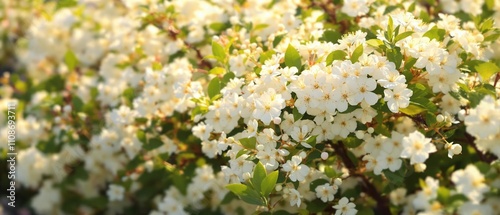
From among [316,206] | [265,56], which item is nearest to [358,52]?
[265,56]

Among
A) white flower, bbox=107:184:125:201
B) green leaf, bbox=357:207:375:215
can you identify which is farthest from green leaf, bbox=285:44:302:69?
white flower, bbox=107:184:125:201

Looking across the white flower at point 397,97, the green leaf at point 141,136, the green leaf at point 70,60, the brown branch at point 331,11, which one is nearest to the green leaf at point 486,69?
the white flower at point 397,97

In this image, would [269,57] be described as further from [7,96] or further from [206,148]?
[7,96]

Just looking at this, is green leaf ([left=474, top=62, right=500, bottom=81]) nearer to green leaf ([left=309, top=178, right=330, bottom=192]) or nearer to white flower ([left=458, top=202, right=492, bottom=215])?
white flower ([left=458, top=202, right=492, bottom=215])

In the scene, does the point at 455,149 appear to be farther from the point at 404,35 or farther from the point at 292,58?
the point at 292,58

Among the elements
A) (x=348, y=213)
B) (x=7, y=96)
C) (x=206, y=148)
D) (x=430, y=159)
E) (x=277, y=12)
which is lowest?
(x=348, y=213)

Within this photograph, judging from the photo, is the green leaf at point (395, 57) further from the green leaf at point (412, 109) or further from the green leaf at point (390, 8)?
the green leaf at point (390, 8)

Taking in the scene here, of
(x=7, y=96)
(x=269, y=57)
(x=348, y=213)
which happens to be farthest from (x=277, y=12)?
(x=7, y=96)
